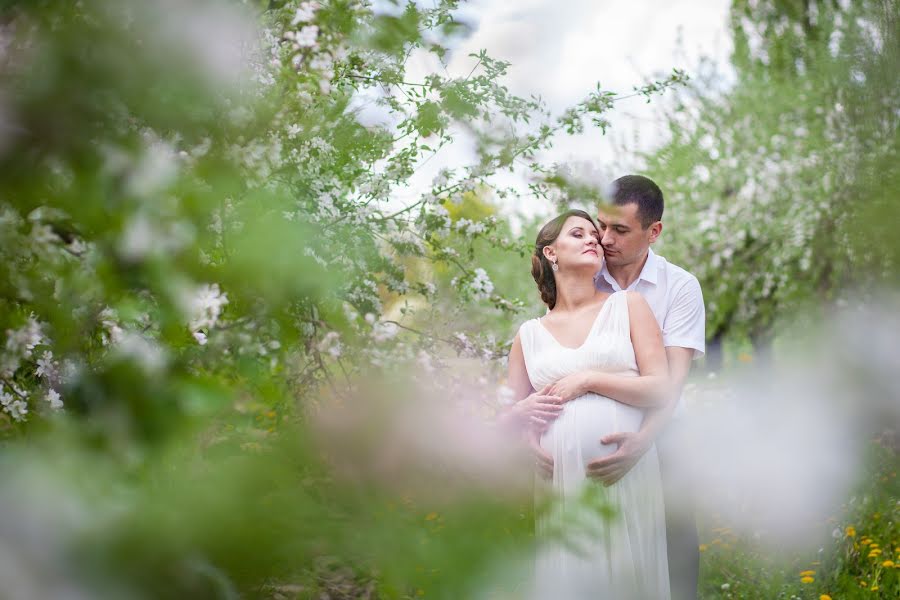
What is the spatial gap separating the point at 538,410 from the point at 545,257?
62 cm

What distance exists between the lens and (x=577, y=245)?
2809 mm

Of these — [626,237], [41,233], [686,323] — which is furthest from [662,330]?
[41,233]

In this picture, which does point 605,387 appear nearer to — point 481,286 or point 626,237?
point 626,237

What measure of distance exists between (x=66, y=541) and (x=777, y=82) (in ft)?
40.5

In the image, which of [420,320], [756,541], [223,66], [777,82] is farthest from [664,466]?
[777,82]

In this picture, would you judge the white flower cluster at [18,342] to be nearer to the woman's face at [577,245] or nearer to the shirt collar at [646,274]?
the woman's face at [577,245]

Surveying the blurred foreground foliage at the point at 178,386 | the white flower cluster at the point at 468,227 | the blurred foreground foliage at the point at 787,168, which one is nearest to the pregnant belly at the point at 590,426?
the white flower cluster at the point at 468,227

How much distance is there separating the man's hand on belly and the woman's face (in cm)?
60

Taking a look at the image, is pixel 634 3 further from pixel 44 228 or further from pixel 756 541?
pixel 44 228

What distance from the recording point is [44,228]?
773mm

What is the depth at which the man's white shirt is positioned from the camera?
2949 mm

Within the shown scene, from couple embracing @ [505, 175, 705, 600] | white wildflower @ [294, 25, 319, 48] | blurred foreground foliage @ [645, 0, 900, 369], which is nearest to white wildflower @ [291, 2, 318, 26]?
white wildflower @ [294, 25, 319, 48]

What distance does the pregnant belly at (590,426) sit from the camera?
2.61 metres

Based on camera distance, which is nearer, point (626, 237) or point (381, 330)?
point (626, 237)
